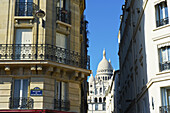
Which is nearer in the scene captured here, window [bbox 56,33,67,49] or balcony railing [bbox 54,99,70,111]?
balcony railing [bbox 54,99,70,111]

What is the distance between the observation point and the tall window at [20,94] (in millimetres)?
17453

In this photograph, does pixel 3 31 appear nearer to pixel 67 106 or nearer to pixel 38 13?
pixel 38 13

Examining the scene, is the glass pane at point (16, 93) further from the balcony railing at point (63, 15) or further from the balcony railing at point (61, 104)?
the balcony railing at point (63, 15)

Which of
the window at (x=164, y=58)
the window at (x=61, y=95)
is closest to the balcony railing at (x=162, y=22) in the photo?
the window at (x=164, y=58)

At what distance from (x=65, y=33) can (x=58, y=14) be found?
1320 mm

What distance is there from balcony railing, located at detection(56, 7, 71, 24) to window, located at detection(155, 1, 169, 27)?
20.4 ft

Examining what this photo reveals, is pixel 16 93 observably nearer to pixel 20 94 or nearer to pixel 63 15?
pixel 20 94

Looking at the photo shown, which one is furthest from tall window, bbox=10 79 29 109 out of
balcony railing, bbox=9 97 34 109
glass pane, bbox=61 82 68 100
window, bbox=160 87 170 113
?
window, bbox=160 87 170 113

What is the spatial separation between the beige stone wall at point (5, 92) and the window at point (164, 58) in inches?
387

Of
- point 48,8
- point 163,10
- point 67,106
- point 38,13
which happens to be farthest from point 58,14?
point 163,10

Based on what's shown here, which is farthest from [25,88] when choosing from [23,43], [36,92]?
[23,43]

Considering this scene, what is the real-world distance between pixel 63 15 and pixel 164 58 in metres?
7.31

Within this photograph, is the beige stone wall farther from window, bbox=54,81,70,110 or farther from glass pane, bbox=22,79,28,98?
window, bbox=54,81,70,110

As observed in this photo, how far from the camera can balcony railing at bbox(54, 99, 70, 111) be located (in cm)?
1825
